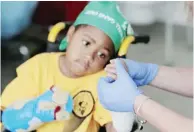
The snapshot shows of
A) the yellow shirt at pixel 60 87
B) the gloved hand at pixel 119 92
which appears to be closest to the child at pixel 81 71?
the yellow shirt at pixel 60 87

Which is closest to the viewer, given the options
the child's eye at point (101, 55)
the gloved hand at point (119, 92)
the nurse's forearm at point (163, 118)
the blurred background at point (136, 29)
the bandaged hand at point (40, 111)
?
the nurse's forearm at point (163, 118)

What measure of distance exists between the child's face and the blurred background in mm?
166

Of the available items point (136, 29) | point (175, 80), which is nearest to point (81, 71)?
point (175, 80)

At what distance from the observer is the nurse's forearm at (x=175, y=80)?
4.44ft

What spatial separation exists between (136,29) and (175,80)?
5.80 feet

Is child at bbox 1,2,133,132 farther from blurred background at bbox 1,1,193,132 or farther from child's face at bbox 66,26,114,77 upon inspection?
blurred background at bbox 1,1,193,132

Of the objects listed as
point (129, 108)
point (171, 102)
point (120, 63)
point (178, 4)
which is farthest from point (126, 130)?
point (178, 4)

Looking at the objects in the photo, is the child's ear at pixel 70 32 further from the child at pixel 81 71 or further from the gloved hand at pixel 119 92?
the gloved hand at pixel 119 92

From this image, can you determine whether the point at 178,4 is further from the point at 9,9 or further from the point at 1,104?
the point at 1,104

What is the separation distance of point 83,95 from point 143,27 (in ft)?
5.92

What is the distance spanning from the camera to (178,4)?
278cm

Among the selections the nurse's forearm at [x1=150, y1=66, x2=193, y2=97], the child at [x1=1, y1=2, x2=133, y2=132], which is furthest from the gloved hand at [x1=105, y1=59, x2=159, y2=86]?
the child at [x1=1, y1=2, x2=133, y2=132]

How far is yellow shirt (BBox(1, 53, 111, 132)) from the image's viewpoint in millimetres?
1372

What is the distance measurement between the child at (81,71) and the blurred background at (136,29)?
0.48 feet
